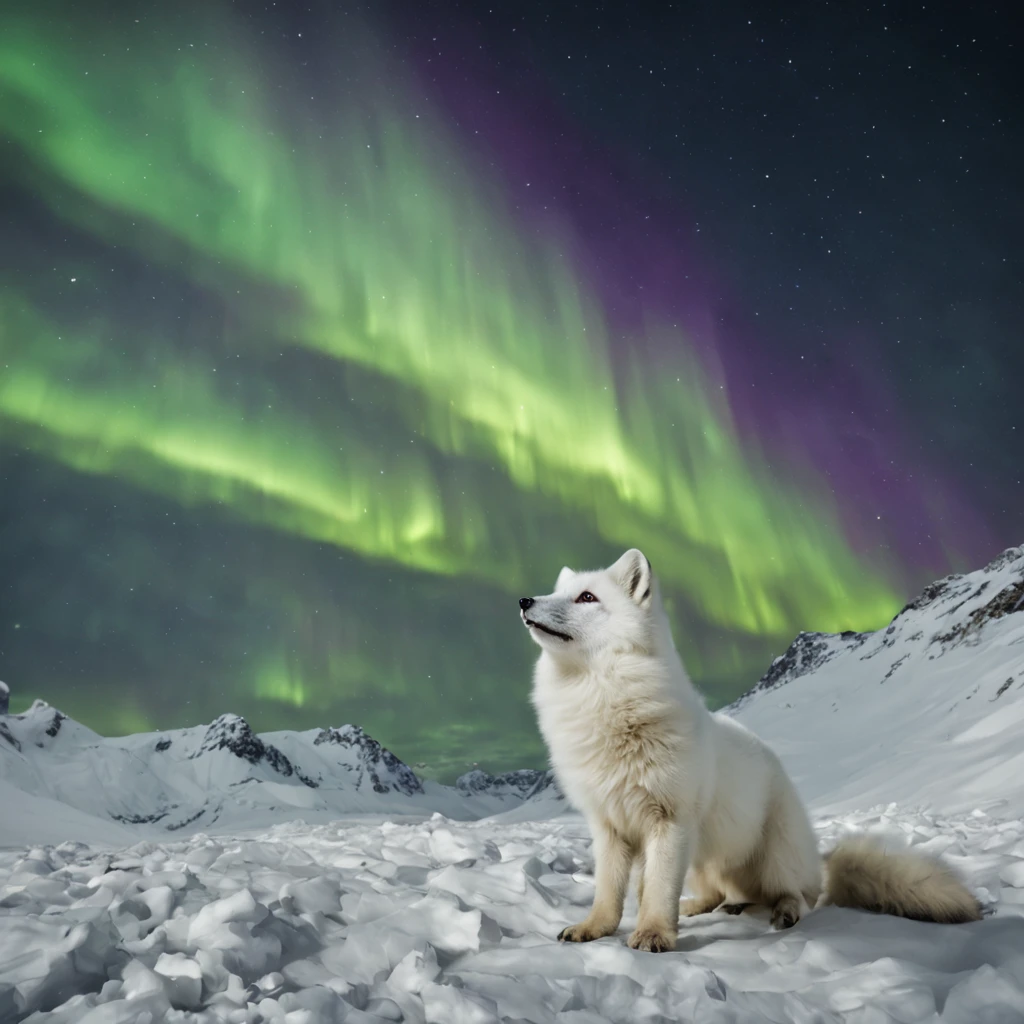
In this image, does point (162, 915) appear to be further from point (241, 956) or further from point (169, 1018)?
point (169, 1018)

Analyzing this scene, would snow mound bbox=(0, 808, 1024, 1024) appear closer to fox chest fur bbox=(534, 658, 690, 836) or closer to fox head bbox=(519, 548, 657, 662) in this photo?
fox chest fur bbox=(534, 658, 690, 836)

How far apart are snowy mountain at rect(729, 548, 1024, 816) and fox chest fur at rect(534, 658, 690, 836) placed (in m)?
15.0

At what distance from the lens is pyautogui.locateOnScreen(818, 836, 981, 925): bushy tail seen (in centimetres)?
383

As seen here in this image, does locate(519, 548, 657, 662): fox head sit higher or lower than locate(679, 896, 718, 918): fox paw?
higher

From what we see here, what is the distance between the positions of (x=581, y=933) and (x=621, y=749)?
93 centimetres

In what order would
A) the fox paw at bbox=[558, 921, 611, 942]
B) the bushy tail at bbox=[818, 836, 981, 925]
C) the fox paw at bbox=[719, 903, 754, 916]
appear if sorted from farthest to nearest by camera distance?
1. the fox paw at bbox=[719, 903, 754, 916]
2. the bushy tail at bbox=[818, 836, 981, 925]
3. the fox paw at bbox=[558, 921, 611, 942]

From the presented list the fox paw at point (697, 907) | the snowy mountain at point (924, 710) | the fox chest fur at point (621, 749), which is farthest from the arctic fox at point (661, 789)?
the snowy mountain at point (924, 710)

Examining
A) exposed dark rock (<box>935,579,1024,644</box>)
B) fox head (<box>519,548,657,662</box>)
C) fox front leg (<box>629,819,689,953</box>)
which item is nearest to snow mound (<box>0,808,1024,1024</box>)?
fox front leg (<box>629,819,689,953</box>)

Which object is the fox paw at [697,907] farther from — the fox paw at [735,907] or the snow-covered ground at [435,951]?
the snow-covered ground at [435,951]

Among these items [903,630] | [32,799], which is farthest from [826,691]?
[32,799]

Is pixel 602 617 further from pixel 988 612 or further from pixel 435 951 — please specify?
pixel 988 612

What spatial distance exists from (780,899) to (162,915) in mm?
3453

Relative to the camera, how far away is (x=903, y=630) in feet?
525

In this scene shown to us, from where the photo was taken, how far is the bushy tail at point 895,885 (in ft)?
12.6
